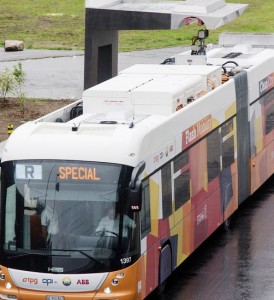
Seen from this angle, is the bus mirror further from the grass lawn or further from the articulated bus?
the grass lawn

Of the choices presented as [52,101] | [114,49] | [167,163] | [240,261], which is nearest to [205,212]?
[240,261]

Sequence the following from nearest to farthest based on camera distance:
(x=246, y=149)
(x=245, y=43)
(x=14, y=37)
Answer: (x=246, y=149) → (x=245, y=43) → (x=14, y=37)

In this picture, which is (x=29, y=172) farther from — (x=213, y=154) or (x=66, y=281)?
(x=213, y=154)

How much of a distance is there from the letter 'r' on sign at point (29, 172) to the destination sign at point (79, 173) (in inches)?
12.7

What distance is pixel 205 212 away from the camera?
20.5 meters

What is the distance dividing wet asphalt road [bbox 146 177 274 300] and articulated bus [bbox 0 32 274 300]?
0.48 meters

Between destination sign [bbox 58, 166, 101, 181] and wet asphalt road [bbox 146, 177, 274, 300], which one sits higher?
destination sign [bbox 58, 166, 101, 181]

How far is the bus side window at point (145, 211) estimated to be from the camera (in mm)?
16953

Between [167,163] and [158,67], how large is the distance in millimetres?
4484

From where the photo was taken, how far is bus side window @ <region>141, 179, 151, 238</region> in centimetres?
1695

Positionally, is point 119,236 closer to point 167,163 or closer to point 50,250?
point 50,250

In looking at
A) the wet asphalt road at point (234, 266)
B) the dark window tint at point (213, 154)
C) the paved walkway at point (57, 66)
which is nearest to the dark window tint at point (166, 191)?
the wet asphalt road at point (234, 266)

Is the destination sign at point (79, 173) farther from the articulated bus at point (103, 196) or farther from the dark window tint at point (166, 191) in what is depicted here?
the dark window tint at point (166, 191)

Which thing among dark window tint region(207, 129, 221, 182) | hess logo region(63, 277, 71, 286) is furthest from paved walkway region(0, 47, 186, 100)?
hess logo region(63, 277, 71, 286)
